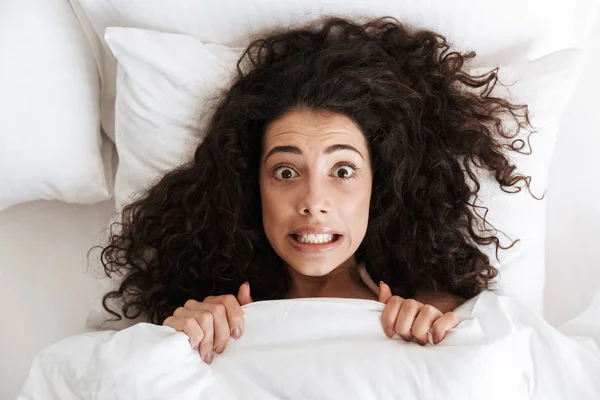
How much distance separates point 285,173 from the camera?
138 centimetres

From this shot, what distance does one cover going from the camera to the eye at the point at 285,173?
1.37 m

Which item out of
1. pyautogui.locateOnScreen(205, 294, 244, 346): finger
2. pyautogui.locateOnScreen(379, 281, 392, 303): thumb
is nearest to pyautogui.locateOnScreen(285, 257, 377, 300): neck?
pyautogui.locateOnScreen(379, 281, 392, 303): thumb

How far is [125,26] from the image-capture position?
1.63 metres

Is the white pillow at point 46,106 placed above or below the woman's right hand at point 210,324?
above

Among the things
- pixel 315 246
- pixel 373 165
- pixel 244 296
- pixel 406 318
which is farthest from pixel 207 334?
pixel 373 165

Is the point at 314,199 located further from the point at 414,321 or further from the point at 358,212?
the point at 414,321

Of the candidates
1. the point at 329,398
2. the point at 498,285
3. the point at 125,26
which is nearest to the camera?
the point at 329,398

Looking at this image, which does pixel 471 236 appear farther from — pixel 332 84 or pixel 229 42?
pixel 229 42

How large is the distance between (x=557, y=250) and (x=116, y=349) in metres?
0.98

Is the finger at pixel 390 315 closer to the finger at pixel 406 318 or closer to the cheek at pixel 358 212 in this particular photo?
the finger at pixel 406 318

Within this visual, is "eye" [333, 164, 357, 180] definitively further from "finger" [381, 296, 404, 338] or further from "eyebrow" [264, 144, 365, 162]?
"finger" [381, 296, 404, 338]

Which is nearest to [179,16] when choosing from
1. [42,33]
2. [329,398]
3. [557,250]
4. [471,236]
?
[42,33]

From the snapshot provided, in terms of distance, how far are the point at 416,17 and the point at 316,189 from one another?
1.50ft

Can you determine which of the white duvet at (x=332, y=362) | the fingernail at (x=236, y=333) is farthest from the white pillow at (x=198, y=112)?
the fingernail at (x=236, y=333)
